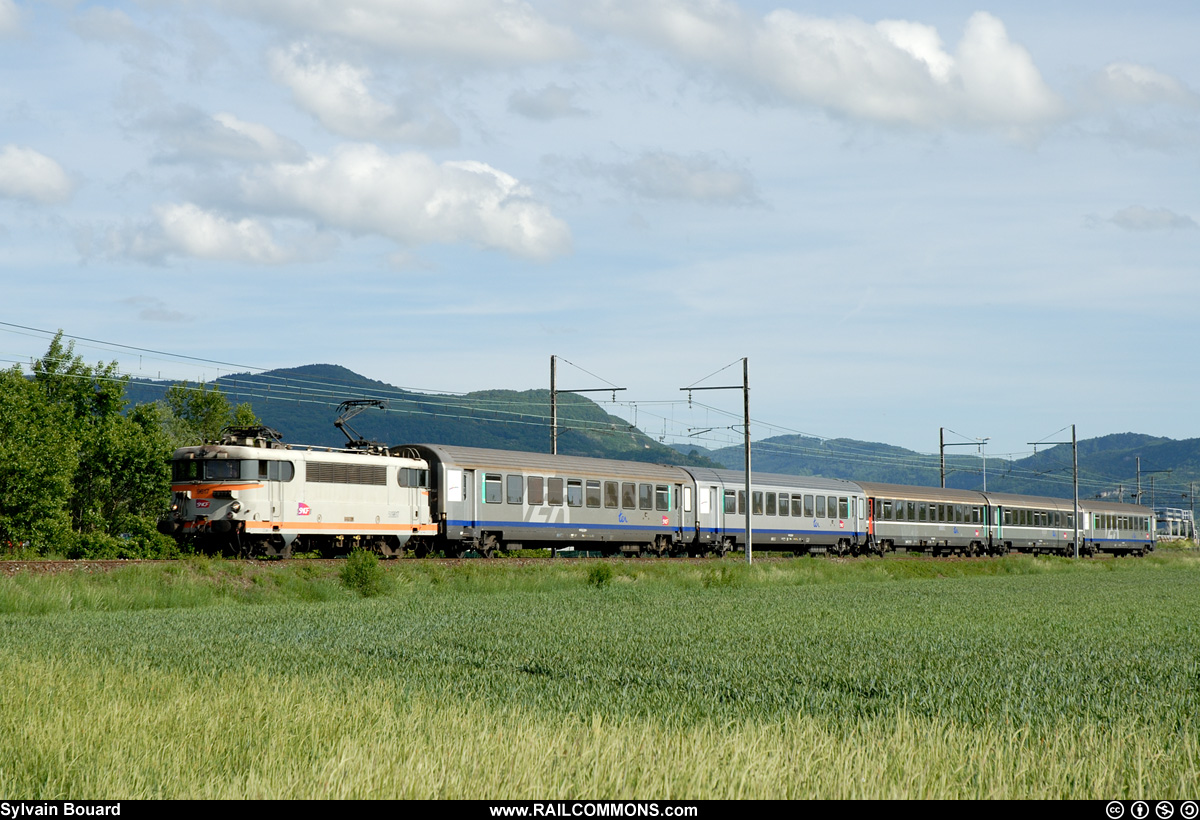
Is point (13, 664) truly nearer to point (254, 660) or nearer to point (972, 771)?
point (254, 660)

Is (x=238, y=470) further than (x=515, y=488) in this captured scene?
No

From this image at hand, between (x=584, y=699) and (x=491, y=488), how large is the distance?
2776 centimetres

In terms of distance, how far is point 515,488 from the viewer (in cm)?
3991

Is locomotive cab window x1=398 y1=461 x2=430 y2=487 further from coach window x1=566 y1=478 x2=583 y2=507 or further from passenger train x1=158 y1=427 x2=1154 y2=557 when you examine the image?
coach window x1=566 y1=478 x2=583 y2=507

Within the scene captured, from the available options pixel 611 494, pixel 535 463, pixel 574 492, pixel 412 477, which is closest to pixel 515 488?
pixel 535 463

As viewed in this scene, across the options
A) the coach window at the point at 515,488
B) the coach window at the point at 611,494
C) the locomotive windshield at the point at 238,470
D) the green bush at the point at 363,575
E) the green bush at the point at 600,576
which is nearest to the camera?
the green bush at the point at 363,575

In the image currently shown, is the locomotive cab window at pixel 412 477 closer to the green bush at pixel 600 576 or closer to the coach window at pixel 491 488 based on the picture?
the coach window at pixel 491 488

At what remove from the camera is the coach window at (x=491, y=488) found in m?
39.1

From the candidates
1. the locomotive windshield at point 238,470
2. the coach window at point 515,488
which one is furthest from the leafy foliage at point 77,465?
the coach window at point 515,488

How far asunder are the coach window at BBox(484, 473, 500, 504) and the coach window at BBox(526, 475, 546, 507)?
4.35 ft

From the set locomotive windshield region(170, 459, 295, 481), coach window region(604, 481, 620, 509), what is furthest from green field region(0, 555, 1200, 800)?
coach window region(604, 481, 620, 509)

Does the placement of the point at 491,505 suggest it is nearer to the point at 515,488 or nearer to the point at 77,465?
the point at 515,488

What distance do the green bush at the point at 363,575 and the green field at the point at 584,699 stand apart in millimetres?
2394
